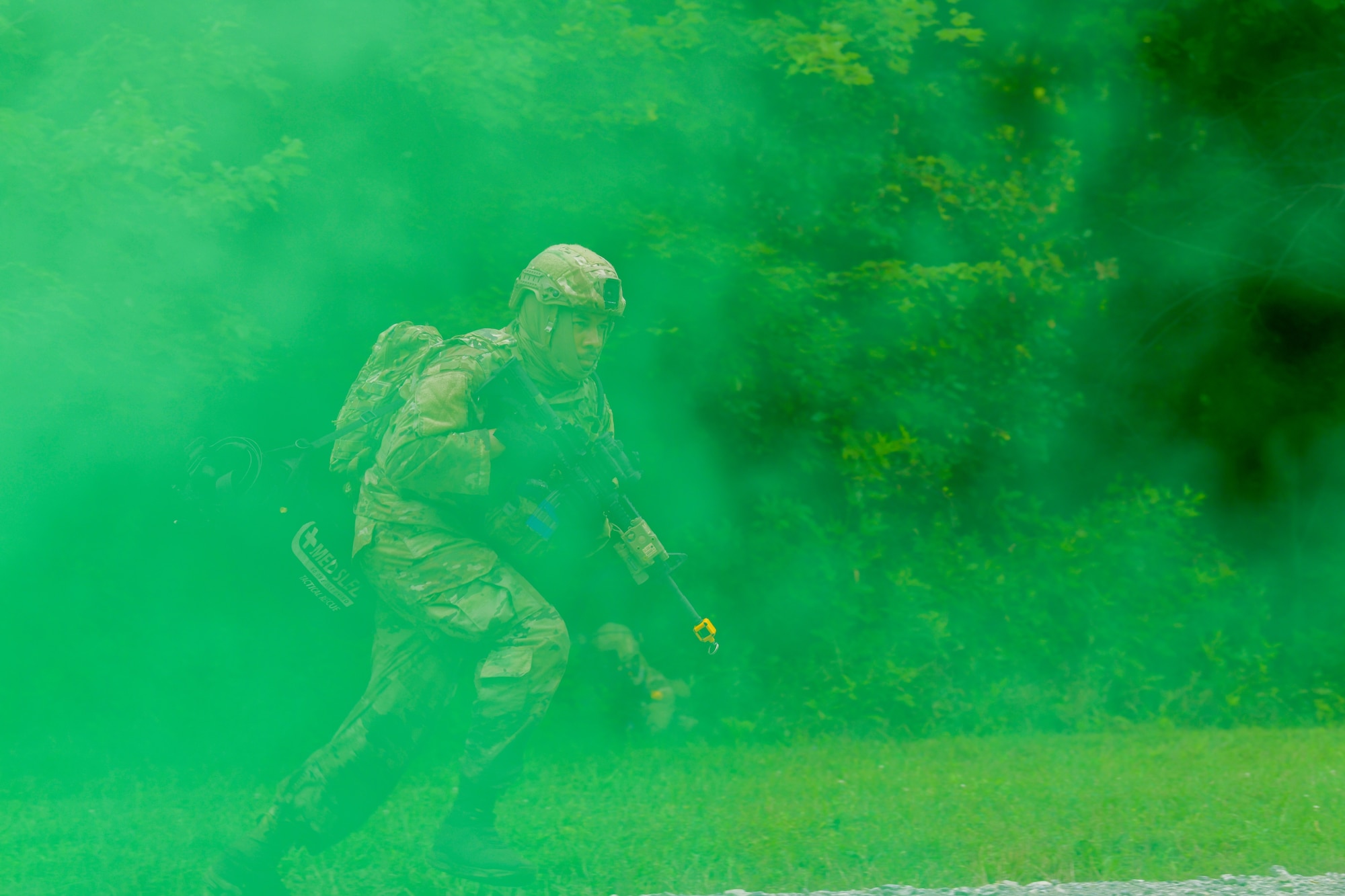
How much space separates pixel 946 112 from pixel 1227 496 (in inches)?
123

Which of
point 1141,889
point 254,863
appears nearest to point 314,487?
point 254,863

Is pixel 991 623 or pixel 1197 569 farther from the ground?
pixel 1197 569

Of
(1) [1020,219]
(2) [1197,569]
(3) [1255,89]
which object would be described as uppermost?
(3) [1255,89]

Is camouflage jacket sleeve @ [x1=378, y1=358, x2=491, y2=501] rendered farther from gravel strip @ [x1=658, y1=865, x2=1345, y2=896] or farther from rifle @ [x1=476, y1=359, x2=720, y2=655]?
gravel strip @ [x1=658, y1=865, x2=1345, y2=896]

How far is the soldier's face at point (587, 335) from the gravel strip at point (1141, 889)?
70.2 inches

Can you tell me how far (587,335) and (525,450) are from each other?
0.43 meters

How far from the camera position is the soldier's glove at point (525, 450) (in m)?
4.08

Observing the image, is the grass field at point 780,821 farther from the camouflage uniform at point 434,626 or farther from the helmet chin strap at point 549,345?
the helmet chin strap at point 549,345

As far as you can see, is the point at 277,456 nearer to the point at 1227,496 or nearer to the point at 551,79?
the point at 551,79

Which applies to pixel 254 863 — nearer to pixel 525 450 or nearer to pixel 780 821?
pixel 525 450

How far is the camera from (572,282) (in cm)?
420

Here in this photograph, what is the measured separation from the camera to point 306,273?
6023 mm

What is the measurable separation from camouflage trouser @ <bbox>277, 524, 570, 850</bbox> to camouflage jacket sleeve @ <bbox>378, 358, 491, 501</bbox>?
0.19 meters

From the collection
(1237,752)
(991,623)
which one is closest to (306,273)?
(991,623)
